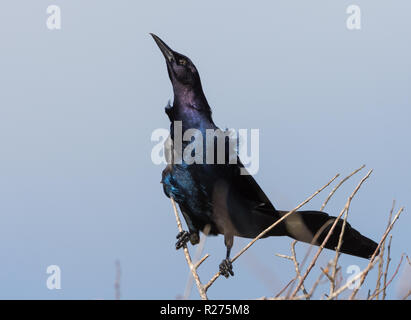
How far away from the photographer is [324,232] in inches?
236

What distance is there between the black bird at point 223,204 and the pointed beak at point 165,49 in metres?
0.53

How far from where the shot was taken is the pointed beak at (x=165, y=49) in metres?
6.86

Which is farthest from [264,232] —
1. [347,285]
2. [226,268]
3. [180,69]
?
[180,69]

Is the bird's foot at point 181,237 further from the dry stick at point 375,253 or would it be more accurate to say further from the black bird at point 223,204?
the dry stick at point 375,253

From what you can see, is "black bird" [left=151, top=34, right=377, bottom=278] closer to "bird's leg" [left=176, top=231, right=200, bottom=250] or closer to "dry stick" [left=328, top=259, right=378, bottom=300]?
"bird's leg" [left=176, top=231, right=200, bottom=250]

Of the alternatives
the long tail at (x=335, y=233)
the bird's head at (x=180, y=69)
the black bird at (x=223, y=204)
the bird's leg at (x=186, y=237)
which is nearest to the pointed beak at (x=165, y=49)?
the bird's head at (x=180, y=69)

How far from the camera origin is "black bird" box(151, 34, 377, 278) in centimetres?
597

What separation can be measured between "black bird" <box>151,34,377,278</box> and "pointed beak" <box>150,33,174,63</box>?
0.53 metres

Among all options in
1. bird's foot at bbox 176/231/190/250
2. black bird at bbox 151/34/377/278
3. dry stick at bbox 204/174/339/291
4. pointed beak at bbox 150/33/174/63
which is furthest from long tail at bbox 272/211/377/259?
pointed beak at bbox 150/33/174/63

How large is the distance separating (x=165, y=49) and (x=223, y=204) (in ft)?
6.09
